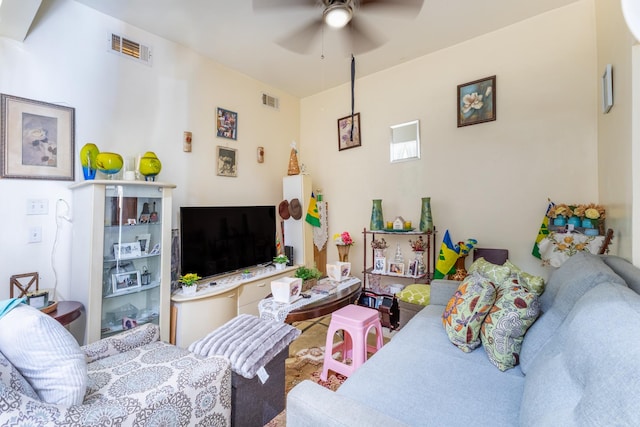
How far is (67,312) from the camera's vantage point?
1.83 metres

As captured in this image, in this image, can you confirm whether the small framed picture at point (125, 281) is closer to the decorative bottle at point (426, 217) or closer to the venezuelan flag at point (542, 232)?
the decorative bottle at point (426, 217)

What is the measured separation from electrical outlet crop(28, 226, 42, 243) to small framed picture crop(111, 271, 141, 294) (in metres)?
0.57

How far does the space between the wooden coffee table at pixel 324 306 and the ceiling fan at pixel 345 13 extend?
1.81 meters

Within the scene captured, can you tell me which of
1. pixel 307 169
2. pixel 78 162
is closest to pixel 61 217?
pixel 78 162

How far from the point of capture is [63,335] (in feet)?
3.34

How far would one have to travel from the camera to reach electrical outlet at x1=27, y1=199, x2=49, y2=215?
2003mm

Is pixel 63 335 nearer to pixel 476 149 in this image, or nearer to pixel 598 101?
pixel 476 149

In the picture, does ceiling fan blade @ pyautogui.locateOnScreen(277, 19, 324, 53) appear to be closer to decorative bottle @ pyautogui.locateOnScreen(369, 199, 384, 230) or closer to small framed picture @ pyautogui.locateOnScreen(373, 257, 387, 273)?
decorative bottle @ pyautogui.locateOnScreen(369, 199, 384, 230)

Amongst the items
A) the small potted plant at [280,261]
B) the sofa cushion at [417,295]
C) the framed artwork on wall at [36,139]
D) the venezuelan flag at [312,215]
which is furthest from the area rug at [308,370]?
the framed artwork on wall at [36,139]

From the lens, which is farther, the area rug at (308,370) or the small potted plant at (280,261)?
the small potted plant at (280,261)

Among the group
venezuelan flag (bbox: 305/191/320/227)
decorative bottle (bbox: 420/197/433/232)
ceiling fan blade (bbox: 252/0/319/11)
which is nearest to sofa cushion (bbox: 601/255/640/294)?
decorative bottle (bbox: 420/197/433/232)

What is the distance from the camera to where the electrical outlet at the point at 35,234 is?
202 cm

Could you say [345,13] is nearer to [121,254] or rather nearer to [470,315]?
[470,315]

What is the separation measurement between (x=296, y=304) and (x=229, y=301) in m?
1.05
